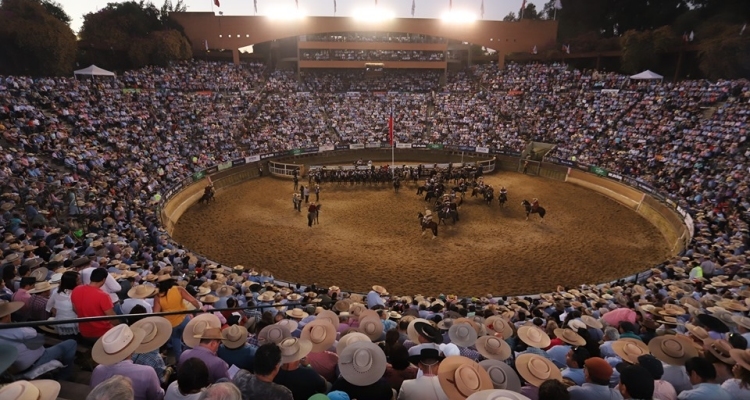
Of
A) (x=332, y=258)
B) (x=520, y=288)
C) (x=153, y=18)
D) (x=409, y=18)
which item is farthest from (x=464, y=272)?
(x=153, y=18)

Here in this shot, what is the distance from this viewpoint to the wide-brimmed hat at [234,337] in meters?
5.19

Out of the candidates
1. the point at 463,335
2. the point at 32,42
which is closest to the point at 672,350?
the point at 463,335

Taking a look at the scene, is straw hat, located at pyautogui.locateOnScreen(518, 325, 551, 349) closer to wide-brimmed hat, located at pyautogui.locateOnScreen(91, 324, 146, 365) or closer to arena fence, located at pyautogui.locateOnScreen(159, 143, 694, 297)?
wide-brimmed hat, located at pyautogui.locateOnScreen(91, 324, 146, 365)

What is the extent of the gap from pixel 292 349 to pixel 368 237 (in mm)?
14815

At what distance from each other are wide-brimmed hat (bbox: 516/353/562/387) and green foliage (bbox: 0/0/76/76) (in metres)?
43.9

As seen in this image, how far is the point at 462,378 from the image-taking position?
154 inches

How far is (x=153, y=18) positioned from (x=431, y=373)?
59.1 m

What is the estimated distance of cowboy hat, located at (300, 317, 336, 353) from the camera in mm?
Answer: 5281

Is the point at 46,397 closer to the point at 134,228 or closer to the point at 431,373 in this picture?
the point at 431,373

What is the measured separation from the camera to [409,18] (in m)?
49.9

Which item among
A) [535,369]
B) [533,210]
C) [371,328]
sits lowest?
[533,210]

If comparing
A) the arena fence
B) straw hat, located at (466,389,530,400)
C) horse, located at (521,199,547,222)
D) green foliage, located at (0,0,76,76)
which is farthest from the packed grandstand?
green foliage, located at (0,0,76,76)

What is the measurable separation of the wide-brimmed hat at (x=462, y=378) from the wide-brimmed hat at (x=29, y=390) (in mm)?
3398

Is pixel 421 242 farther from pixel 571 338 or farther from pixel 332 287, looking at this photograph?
pixel 571 338
